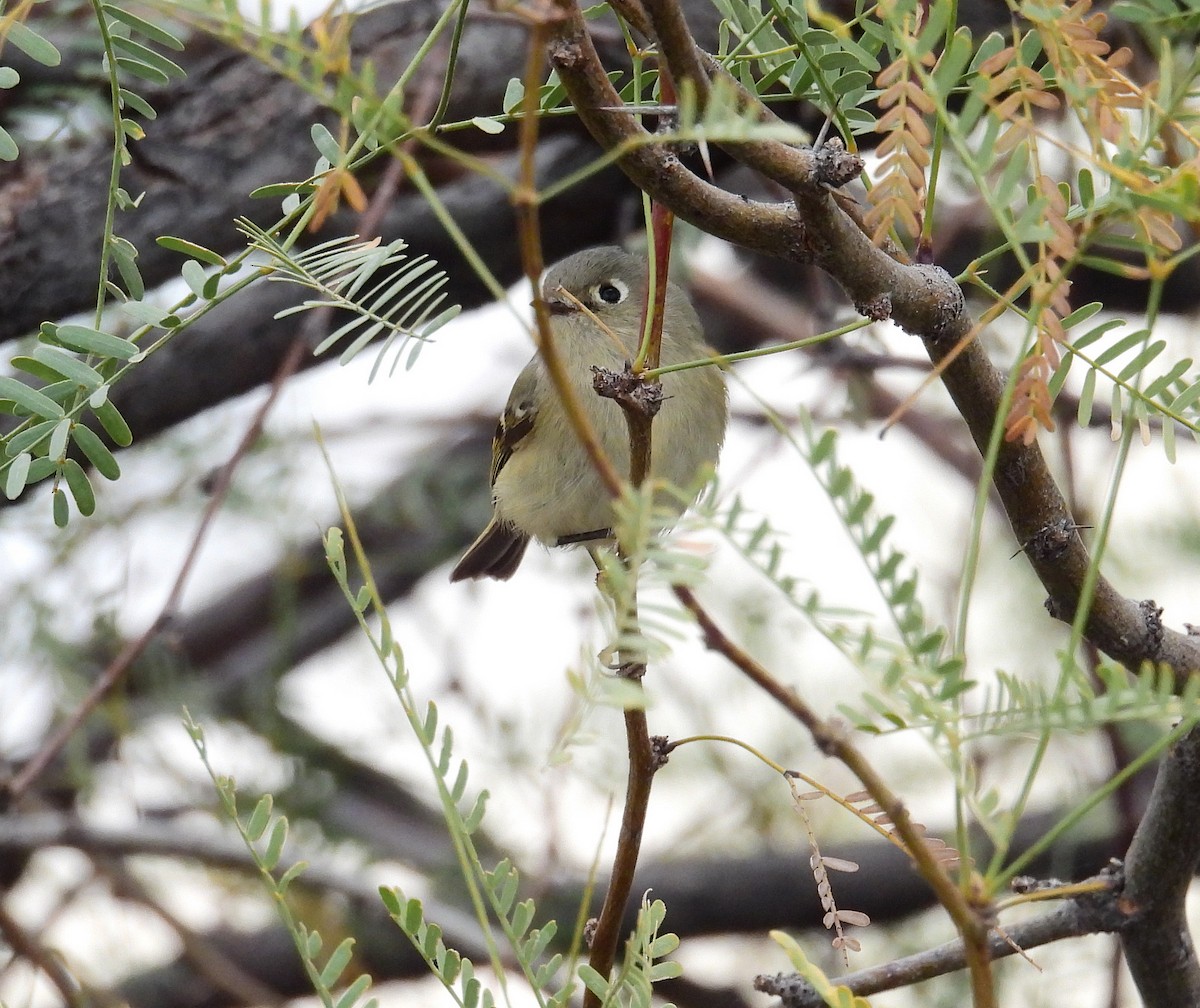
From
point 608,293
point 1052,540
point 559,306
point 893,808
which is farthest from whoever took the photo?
point 608,293

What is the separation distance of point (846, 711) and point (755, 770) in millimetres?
2061

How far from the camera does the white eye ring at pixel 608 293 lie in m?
1.96

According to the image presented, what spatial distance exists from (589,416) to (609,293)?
0.24m

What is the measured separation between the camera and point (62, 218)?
197 cm

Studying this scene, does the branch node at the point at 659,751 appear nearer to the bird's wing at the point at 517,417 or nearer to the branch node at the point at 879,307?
the branch node at the point at 879,307

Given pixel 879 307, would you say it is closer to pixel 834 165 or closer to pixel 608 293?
pixel 834 165

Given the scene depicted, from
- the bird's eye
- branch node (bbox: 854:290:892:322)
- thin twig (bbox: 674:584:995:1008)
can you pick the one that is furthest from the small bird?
thin twig (bbox: 674:584:995:1008)

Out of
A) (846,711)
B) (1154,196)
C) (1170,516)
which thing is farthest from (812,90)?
(1170,516)

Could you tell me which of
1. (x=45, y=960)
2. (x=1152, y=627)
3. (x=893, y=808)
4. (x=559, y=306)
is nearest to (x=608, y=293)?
(x=559, y=306)

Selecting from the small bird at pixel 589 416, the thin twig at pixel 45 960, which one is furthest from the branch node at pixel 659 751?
the thin twig at pixel 45 960

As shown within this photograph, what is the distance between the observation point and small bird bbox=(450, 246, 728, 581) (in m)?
1.85

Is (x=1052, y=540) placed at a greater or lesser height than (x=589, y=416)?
greater

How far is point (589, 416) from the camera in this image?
5.99 ft

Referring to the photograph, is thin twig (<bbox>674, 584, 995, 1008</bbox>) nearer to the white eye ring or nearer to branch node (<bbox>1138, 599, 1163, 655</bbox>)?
branch node (<bbox>1138, 599, 1163, 655</bbox>)
